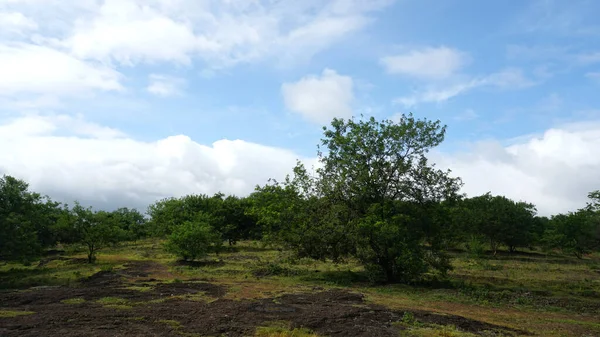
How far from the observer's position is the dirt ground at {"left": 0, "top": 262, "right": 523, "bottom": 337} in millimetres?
11555

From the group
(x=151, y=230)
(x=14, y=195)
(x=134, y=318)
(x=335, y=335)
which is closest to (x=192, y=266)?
(x=14, y=195)

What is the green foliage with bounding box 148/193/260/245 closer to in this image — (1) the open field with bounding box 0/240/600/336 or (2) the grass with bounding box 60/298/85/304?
(1) the open field with bounding box 0/240/600/336

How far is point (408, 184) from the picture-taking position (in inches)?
942

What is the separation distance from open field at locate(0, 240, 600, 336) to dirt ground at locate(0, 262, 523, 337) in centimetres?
3

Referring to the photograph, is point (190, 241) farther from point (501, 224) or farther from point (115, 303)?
point (501, 224)

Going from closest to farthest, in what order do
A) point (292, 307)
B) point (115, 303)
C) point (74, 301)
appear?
point (292, 307) → point (115, 303) → point (74, 301)

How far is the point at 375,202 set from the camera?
24281mm

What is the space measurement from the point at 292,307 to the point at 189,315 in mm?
4051

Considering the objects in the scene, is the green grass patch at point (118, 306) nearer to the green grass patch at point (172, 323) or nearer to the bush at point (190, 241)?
the green grass patch at point (172, 323)

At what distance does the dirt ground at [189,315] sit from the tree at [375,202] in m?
5.04

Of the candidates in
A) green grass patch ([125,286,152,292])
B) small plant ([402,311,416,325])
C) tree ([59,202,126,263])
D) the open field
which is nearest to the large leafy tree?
the open field

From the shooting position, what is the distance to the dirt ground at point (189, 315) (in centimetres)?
1155

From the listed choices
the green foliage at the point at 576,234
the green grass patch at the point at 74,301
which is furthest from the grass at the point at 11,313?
the green foliage at the point at 576,234

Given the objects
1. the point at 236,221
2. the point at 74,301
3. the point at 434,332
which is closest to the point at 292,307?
the point at 434,332
